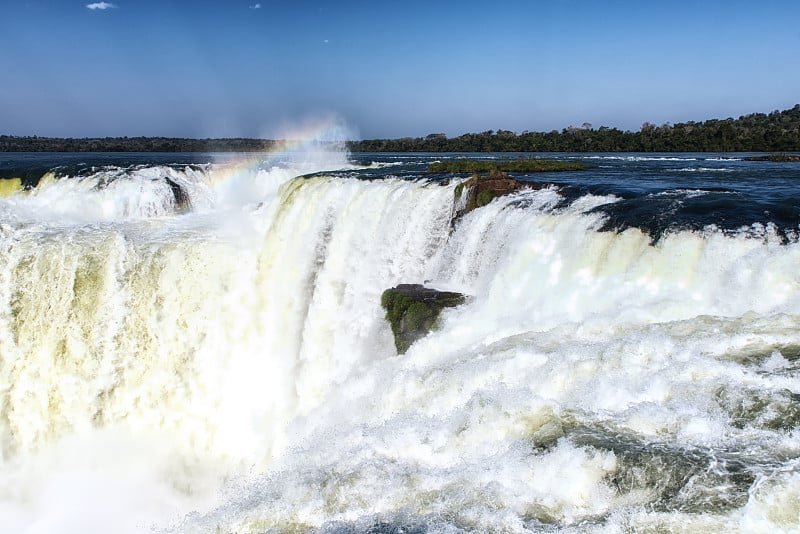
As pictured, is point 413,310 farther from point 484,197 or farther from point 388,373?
point 484,197

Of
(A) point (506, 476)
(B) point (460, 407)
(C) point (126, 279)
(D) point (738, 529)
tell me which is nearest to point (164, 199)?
(C) point (126, 279)

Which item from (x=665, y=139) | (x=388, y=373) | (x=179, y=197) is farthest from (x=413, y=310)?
(x=665, y=139)

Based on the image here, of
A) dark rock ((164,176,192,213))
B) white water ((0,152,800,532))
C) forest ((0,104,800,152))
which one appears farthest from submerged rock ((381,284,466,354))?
forest ((0,104,800,152))

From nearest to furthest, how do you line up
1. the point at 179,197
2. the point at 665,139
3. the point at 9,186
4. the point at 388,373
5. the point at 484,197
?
the point at 388,373 < the point at 484,197 < the point at 179,197 < the point at 9,186 < the point at 665,139

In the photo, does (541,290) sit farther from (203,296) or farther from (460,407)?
(203,296)

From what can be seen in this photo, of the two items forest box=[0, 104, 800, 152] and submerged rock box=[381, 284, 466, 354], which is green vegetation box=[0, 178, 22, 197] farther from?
forest box=[0, 104, 800, 152]
